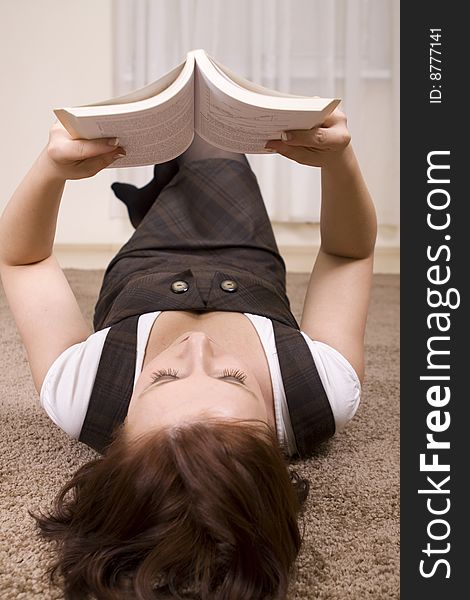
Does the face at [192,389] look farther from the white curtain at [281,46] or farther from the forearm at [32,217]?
the white curtain at [281,46]

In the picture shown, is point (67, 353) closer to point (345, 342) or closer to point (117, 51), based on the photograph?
point (345, 342)

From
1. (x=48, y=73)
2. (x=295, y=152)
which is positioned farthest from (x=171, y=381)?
(x=48, y=73)

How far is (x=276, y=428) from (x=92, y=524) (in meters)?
0.29

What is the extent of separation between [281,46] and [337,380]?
188 cm

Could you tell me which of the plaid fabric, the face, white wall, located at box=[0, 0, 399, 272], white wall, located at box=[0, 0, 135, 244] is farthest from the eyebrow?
white wall, located at box=[0, 0, 135, 244]

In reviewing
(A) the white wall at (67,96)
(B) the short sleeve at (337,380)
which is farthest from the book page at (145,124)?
(A) the white wall at (67,96)

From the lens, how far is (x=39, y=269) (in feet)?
3.78

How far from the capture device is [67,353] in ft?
3.46

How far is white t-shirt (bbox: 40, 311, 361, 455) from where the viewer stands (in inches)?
39.4

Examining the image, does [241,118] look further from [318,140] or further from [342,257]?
[342,257]

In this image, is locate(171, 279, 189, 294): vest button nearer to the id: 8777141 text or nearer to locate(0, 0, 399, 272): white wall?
the id: 8777141 text

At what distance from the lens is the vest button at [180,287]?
111 cm

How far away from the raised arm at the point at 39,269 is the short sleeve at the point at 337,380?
350 millimetres

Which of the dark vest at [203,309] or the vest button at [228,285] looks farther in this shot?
the vest button at [228,285]
